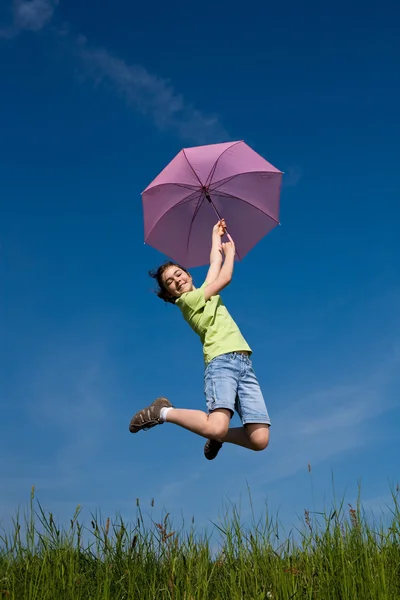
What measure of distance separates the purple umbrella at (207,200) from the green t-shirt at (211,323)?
104cm

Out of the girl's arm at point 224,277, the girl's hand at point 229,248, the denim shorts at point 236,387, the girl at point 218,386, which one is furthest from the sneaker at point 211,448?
the girl's hand at point 229,248

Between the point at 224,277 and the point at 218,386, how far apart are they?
4.23 ft

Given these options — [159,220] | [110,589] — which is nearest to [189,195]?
[159,220]

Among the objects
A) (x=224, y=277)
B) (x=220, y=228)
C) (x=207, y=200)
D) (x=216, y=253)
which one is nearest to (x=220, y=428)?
(x=224, y=277)

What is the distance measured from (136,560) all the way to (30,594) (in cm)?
98

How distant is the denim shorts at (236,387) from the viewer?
6.14 m

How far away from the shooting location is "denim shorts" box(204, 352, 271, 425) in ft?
20.2

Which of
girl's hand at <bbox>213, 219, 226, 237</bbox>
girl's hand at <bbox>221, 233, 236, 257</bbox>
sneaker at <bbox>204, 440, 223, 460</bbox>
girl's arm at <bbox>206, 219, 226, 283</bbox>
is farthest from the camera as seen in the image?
girl's hand at <bbox>213, 219, 226, 237</bbox>

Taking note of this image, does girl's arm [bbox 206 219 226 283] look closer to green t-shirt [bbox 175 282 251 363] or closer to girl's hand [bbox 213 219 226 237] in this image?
girl's hand [bbox 213 219 226 237]

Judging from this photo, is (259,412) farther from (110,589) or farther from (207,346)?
(110,589)

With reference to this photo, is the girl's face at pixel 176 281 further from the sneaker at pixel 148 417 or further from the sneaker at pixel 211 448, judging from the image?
the sneaker at pixel 211 448

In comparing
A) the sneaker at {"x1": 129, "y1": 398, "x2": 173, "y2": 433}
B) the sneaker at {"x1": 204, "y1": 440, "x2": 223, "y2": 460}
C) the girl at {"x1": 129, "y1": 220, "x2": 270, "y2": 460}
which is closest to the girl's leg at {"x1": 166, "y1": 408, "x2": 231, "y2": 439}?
the girl at {"x1": 129, "y1": 220, "x2": 270, "y2": 460}

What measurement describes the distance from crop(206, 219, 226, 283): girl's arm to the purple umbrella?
26 centimetres

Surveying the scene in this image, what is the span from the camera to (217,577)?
18.5 feet
